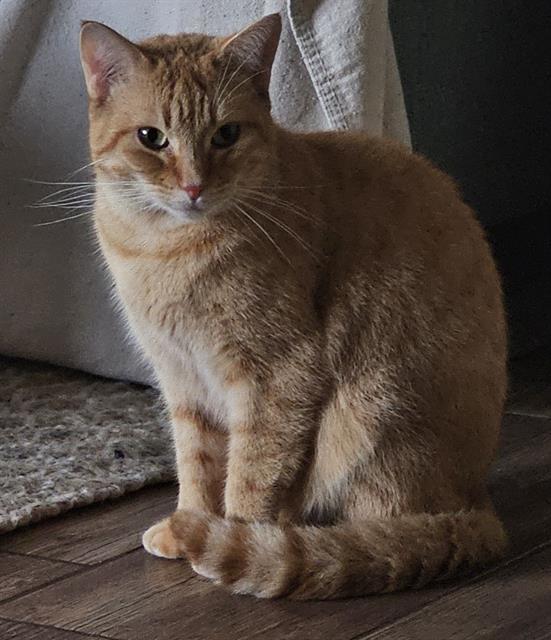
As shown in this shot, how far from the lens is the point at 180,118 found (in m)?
1.43

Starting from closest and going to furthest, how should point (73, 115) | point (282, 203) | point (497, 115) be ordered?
→ 1. point (282, 203)
2. point (73, 115)
3. point (497, 115)

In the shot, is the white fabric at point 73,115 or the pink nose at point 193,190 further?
the white fabric at point 73,115

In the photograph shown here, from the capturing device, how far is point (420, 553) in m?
1.41

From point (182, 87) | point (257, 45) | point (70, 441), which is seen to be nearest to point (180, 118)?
point (182, 87)

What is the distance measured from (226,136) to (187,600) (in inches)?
22.4

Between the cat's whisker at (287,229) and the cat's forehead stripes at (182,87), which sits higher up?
the cat's forehead stripes at (182,87)

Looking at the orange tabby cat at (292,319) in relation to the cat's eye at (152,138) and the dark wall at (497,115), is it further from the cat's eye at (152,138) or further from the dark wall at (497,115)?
the dark wall at (497,115)

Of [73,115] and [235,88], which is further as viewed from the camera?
[73,115]

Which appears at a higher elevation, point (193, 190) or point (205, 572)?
point (193, 190)

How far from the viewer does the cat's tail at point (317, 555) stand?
1372 mm

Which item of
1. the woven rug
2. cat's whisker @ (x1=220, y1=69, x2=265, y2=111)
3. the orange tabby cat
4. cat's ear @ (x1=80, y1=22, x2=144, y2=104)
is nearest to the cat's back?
the orange tabby cat

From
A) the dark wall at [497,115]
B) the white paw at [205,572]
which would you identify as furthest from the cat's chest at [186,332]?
the dark wall at [497,115]

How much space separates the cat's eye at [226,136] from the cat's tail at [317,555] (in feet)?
1.49

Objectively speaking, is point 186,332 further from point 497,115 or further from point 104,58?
point 497,115
